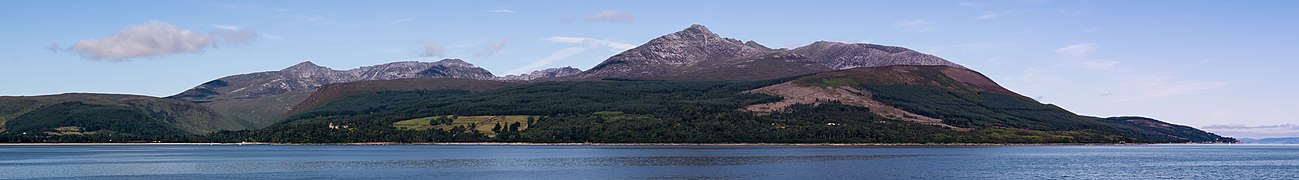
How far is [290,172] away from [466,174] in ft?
63.8

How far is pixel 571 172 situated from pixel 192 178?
123 feet

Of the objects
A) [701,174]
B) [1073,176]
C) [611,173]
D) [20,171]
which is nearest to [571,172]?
[611,173]

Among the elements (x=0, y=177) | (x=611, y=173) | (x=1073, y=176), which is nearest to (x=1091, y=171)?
(x=1073, y=176)

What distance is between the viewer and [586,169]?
129875 mm

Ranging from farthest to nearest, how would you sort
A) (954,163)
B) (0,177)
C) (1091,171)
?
(954,163)
(1091,171)
(0,177)

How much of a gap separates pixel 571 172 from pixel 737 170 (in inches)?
712

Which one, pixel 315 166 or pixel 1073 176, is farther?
pixel 315 166

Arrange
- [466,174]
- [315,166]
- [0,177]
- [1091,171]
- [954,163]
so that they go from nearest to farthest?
[0,177] < [466,174] < [1091,171] < [315,166] < [954,163]

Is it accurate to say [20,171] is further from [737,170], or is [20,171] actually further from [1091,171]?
[1091,171]

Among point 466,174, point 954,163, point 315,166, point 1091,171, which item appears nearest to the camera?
point 466,174

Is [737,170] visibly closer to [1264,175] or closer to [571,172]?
[571,172]

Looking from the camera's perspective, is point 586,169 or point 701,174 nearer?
point 701,174

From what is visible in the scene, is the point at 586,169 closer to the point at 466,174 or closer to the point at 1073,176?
the point at 466,174

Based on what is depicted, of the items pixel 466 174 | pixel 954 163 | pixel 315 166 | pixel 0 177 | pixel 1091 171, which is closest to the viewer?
pixel 0 177
